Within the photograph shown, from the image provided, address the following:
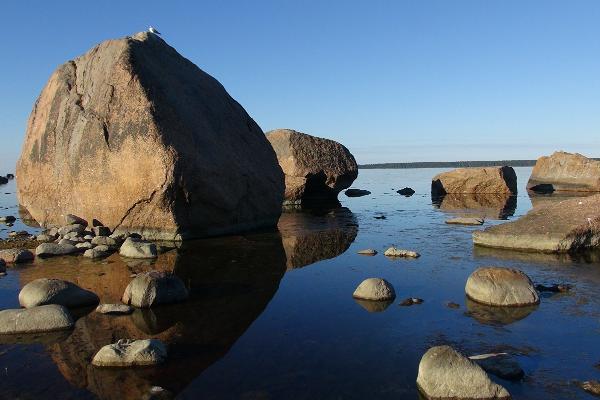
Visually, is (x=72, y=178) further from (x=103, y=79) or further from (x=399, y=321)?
(x=399, y=321)

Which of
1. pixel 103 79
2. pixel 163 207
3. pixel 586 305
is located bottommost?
pixel 586 305

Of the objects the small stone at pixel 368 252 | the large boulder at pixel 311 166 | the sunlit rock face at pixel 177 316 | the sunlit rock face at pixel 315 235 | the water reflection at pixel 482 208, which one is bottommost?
the water reflection at pixel 482 208

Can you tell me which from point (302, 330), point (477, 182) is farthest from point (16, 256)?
point (477, 182)

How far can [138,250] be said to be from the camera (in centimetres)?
1130

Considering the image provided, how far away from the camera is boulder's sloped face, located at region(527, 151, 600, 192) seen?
33625 millimetres

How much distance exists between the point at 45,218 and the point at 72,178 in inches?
95.7

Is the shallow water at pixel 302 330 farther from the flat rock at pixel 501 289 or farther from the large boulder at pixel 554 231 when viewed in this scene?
the large boulder at pixel 554 231

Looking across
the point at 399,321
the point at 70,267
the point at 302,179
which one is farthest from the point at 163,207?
the point at 302,179

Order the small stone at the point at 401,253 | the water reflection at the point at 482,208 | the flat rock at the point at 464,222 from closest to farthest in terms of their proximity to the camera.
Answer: the small stone at the point at 401,253 < the flat rock at the point at 464,222 < the water reflection at the point at 482,208

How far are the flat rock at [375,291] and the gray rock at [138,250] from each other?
5.13m

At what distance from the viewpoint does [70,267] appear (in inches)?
408


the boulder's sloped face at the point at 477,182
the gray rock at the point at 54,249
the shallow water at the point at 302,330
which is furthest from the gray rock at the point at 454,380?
the boulder's sloped face at the point at 477,182

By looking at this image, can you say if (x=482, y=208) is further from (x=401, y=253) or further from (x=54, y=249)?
(x=54, y=249)

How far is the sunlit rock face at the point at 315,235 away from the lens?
11.9 metres
